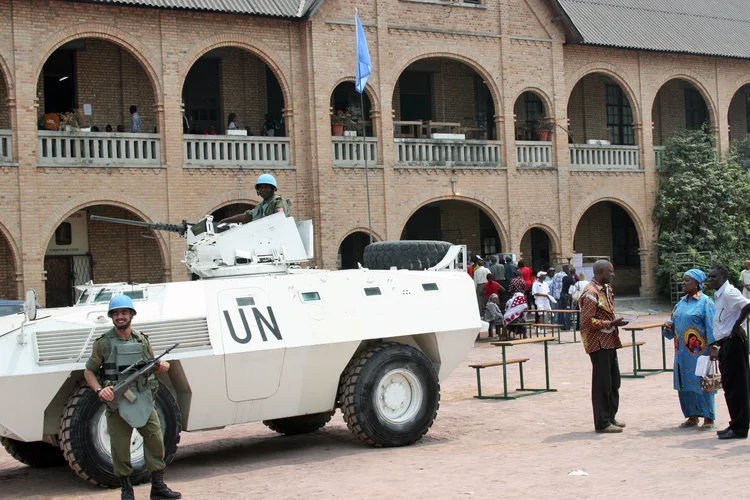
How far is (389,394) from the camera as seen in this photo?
1070cm

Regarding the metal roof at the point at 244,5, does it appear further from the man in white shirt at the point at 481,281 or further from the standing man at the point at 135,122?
the man in white shirt at the point at 481,281

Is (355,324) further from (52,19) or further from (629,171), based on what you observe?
(629,171)

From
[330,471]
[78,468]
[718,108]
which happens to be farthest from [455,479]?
[718,108]

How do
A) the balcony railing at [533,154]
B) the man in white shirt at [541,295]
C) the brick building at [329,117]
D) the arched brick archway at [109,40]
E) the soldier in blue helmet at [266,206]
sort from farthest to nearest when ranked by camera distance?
1. the balcony railing at [533,154]
2. the man in white shirt at [541,295]
3. the brick building at [329,117]
4. the arched brick archway at [109,40]
5. the soldier in blue helmet at [266,206]

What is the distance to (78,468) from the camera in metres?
8.84

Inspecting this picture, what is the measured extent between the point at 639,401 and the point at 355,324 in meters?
4.41

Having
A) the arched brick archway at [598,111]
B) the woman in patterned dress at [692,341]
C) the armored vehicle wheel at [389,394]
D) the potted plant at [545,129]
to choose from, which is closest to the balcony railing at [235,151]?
the potted plant at [545,129]

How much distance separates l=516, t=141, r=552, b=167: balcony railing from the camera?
92.0ft

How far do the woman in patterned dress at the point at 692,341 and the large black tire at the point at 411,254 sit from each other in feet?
8.92

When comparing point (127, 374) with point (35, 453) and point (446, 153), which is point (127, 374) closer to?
point (35, 453)

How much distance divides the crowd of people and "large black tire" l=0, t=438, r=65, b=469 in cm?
1237

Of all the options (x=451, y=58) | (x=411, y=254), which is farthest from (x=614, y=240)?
(x=411, y=254)

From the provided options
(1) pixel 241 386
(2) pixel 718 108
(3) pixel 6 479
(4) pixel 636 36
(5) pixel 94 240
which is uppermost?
(4) pixel 636 36

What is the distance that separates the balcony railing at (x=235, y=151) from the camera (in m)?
23.4
